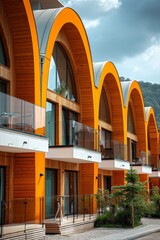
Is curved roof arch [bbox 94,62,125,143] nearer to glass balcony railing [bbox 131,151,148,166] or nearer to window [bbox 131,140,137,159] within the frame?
glass balcony railing [bbox 131,151,148,166]

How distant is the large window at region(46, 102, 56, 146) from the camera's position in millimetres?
24695

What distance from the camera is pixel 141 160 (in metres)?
40.4

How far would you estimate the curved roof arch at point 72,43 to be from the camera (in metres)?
22.8

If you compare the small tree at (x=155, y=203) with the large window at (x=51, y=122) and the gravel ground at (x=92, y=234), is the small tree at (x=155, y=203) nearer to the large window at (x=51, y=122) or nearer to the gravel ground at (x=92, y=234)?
the gravel ground at (x=92, y=234)

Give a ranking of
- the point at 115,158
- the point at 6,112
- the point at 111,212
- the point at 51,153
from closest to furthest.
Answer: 1. the point at 6,112
2. the point at 51,153
3. the point at 111,212
4. the point at 115,158

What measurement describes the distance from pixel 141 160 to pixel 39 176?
21.0 meters

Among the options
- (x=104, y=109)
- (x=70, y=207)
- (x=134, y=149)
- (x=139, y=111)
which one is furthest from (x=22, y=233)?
(x=134, y=149)

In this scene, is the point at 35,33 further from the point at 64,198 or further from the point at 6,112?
the point at 64,198

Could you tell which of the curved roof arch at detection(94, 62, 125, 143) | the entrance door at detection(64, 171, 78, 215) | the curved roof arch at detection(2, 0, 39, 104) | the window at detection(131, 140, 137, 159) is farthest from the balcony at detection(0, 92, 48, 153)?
the window at detection(131, 140, 137, 159)

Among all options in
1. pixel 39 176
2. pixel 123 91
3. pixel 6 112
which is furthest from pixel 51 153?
pixel 123 91

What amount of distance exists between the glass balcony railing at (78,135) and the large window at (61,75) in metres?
2.34

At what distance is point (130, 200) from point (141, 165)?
13.9m

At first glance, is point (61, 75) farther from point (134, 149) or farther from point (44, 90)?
point (134, 149)

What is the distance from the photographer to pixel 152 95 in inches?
5027
